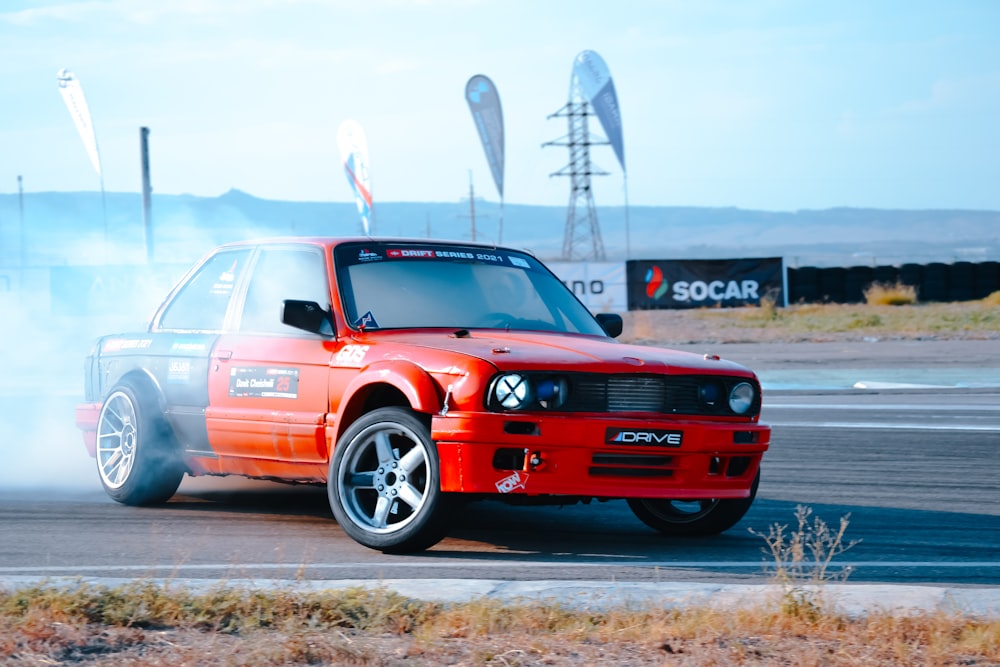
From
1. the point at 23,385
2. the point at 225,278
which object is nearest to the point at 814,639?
the point at 225,278

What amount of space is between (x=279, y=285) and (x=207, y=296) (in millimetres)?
700

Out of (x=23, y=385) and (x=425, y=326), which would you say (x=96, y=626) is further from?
(x=23, y=385)

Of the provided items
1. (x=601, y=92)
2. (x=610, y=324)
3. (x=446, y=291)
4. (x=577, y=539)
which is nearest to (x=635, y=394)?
(x=577, y=539)

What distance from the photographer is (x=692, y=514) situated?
7.30 metres

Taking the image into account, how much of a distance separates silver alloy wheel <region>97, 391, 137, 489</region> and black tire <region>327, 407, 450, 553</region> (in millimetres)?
1958

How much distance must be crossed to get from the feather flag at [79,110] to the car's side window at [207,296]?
84.2 ft

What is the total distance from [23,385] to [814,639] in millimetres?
17310

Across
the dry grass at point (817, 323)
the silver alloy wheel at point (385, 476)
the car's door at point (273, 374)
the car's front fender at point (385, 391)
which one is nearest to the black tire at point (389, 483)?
the silver alloy wheel at point (385, 476)

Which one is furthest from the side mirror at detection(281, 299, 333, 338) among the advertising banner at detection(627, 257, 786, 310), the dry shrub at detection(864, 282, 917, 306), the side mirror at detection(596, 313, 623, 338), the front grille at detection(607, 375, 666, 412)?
the dry shrub at detection(864, 282, 917, 306)

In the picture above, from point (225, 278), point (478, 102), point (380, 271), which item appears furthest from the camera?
point (478, 102)

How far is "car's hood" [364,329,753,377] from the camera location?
6.36 metres

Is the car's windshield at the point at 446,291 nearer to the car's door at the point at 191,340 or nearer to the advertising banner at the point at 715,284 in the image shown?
the car's door at the point at 191,340

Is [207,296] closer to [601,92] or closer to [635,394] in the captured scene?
[635,394]

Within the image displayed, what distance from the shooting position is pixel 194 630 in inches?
185
